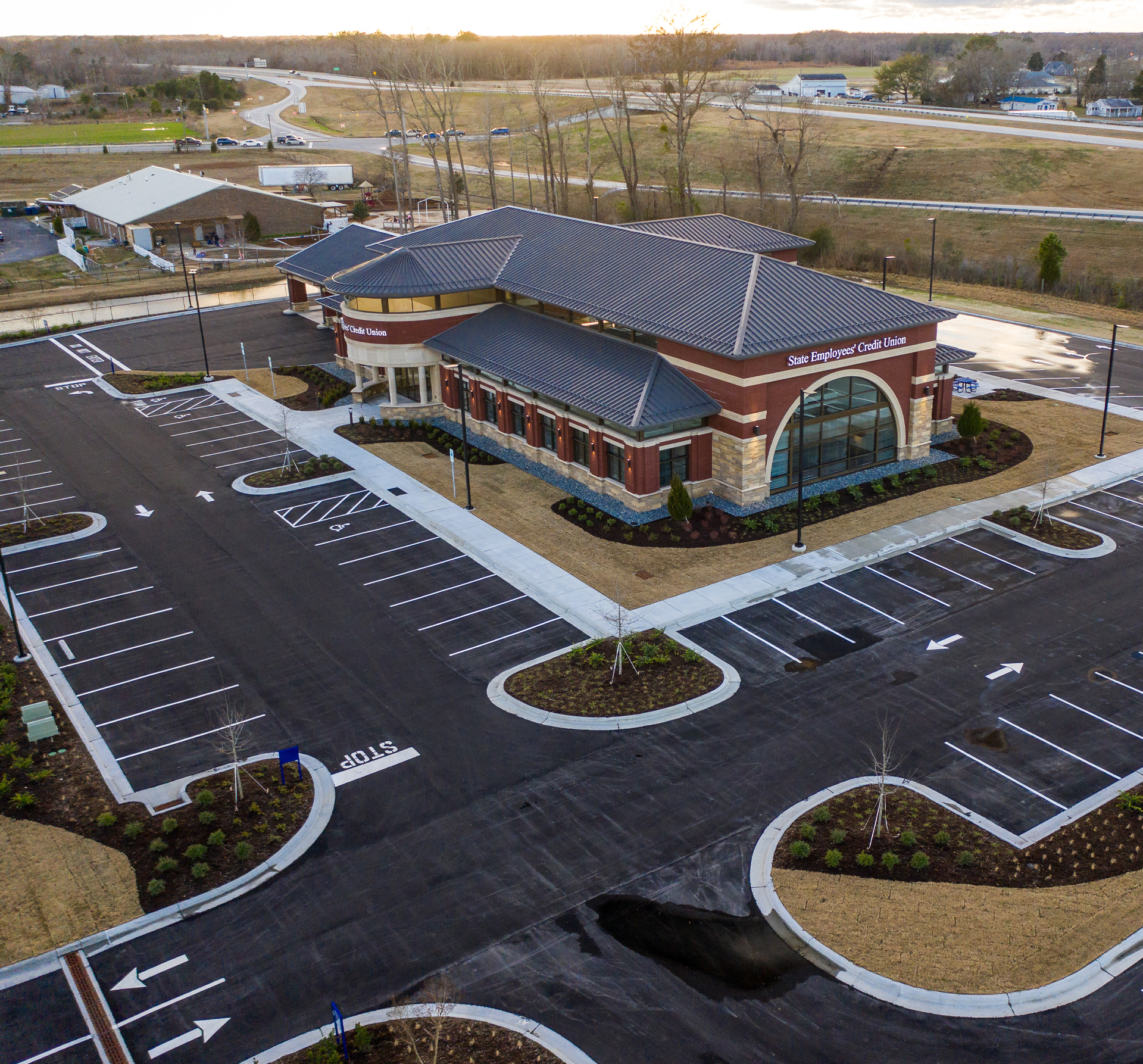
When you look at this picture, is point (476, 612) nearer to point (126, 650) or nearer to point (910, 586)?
point (126, 650)

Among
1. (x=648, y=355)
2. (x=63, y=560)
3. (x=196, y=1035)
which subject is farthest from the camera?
(x=648, y=355)

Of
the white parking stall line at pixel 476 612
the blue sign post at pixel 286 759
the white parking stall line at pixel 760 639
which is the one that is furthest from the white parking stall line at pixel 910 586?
the blue sign post at pixel 286 759

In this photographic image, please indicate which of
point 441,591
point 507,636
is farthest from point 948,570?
point 441,591

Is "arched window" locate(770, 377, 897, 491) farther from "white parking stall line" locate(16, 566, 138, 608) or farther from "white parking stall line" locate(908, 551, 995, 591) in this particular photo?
"white parking stall line" locate(16, 566, 138, 608)

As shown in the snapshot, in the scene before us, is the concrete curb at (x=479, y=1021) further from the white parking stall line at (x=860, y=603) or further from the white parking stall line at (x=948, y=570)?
the white parking stall line at (x=948, y=570)

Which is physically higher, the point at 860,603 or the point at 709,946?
the point at 860,603

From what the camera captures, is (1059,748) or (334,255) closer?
(1059,748)

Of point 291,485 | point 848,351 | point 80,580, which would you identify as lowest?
point 80,580
